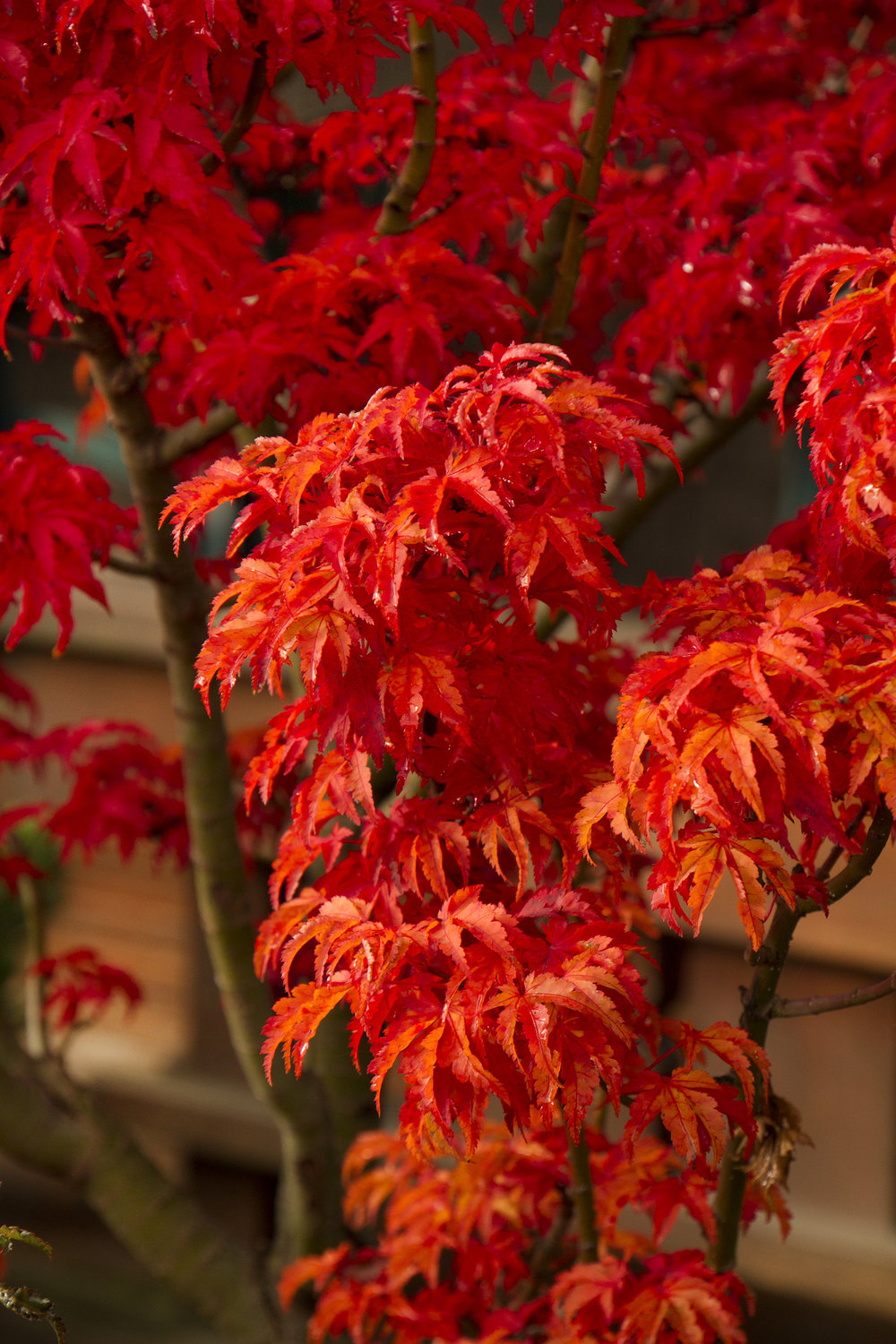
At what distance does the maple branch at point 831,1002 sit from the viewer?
58.2 inches

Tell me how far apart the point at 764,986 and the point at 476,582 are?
72 cm

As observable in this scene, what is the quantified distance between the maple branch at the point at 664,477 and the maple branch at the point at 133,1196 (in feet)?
6.59

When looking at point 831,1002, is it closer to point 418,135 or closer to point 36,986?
point 418,135

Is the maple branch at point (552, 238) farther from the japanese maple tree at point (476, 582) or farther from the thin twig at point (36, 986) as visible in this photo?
the thin twig at point (36, 986)

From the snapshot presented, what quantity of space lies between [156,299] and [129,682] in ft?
9.78

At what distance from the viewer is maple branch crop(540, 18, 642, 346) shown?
6.14 feet

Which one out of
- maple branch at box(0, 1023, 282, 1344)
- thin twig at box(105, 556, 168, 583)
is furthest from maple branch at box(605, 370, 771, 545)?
maple branch at box(0, 1023, 282, 1344)

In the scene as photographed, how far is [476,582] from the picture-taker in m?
1.68

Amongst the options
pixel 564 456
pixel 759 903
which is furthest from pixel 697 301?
pixel 759 903

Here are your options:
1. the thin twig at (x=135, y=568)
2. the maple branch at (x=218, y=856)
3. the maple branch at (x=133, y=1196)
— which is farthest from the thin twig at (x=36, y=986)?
the thin twig at (x=135, y=568)

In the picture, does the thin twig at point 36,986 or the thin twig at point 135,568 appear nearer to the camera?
the thin twig at point 135,568

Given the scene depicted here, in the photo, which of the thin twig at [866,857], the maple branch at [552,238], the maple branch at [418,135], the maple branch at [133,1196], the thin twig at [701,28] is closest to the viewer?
the thin twig at [866,857]

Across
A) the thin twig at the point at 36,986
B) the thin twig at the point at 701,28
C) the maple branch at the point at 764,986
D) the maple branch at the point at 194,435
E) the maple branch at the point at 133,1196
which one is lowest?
the maple branch at the point at 133,1196

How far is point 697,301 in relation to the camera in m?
→ 2.01
